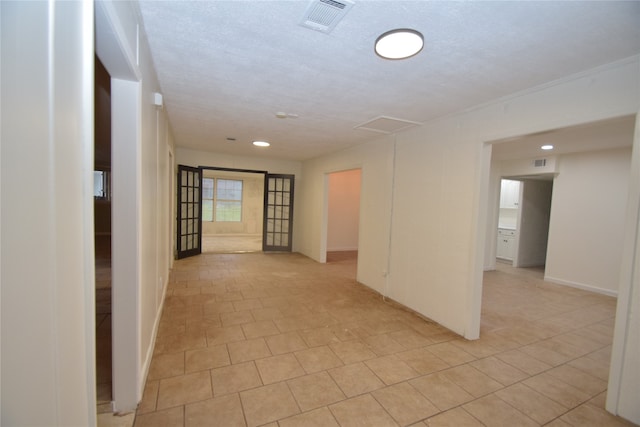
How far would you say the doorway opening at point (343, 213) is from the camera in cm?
791

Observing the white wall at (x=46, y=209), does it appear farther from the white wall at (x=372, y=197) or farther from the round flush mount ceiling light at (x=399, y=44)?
the white wall at (x=372, y=197)

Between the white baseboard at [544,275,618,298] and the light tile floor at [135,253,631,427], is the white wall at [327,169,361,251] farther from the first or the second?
the white baseboard at [544,275,618,298]

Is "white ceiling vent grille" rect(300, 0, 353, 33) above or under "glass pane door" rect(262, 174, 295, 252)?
above

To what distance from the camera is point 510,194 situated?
25.5ft

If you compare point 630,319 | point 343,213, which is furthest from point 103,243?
point 630,319

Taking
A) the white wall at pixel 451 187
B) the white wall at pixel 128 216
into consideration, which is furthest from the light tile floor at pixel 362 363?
the white wall at pixel 451 187

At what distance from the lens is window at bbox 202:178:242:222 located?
1002 centimetres

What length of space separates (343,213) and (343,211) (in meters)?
0.06

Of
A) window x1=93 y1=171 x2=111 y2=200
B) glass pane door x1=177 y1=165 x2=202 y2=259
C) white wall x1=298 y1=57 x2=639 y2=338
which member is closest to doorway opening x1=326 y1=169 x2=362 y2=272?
white wall x1=298 y1=57 x2=639 y2=338

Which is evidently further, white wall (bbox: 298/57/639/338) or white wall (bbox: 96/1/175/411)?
white wall (bbox: 298/57/639/338)

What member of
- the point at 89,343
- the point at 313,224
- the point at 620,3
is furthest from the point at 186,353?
the point at 313,224

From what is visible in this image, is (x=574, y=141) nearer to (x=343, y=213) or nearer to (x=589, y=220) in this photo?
(x=589, y=220)

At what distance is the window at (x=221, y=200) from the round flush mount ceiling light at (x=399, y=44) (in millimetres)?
9185

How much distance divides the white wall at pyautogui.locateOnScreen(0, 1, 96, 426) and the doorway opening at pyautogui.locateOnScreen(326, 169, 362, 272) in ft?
22.7
